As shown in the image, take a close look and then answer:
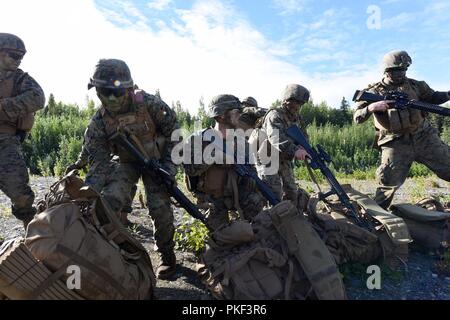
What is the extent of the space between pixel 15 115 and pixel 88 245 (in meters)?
2.30

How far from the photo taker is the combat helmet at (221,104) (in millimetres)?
4109

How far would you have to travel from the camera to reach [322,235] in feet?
12.3

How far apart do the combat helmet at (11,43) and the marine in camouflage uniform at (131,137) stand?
1212mm

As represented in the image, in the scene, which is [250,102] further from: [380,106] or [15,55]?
[15,55]

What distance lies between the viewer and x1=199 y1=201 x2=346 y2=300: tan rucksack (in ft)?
9.67

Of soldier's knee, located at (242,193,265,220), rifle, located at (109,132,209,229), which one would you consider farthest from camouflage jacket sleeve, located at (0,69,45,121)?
soldier's knee, located at (242,193,265,220)

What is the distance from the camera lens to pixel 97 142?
13.0 feet

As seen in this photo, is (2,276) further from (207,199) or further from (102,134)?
(207,199)

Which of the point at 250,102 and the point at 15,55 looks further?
the point at 250,102

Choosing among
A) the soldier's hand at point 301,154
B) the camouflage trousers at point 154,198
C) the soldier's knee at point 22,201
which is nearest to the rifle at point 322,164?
the soldier's hand at point 301,154

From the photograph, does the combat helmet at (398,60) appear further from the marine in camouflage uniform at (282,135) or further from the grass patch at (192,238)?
the grass patch at (192,238)

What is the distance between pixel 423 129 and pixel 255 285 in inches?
130

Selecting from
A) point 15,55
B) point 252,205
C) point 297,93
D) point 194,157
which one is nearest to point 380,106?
point 297,93
